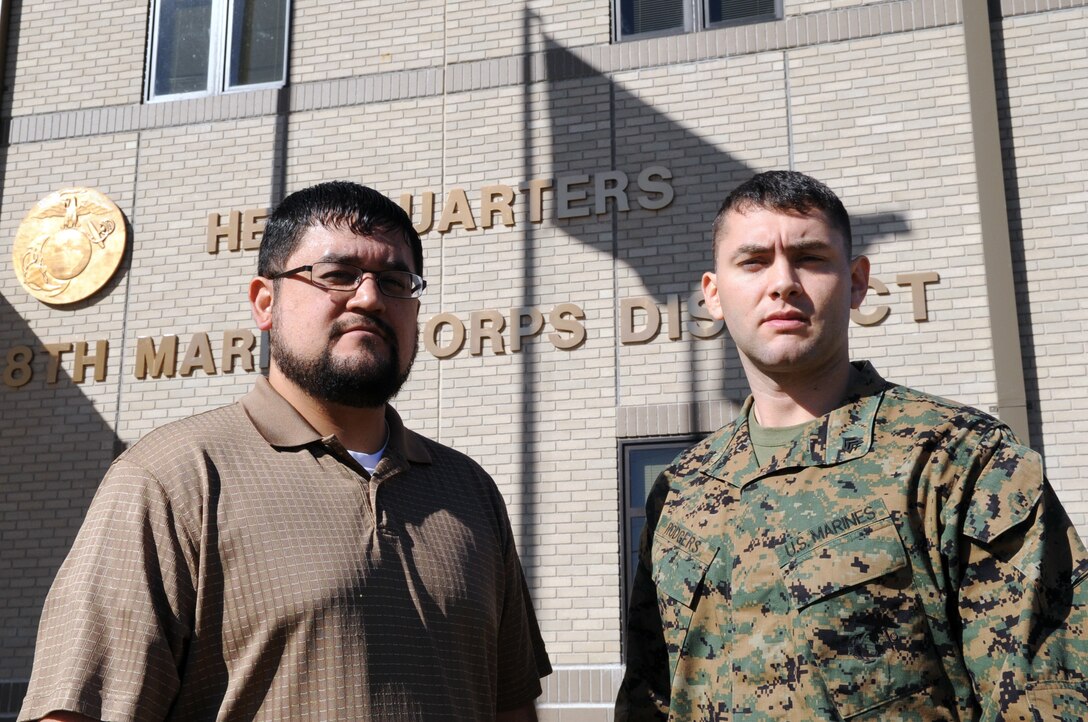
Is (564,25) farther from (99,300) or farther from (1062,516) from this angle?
(1062,516)

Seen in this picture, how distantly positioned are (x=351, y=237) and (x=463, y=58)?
21.5 ft

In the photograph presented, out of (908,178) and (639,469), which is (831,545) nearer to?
(639,469)

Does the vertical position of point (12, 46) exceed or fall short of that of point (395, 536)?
it exceeds it

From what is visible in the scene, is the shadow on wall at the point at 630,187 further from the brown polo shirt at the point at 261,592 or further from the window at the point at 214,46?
the brown polo shirt at the point at 261,592

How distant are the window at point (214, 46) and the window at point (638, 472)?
4.42 meters

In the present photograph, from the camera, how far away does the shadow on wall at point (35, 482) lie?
28.7 ft

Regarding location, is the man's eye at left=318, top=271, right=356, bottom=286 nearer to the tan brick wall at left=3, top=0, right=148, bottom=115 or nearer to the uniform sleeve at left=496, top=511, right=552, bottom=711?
the uniform sleeve at left=496, top=511, right=552, bottom=711

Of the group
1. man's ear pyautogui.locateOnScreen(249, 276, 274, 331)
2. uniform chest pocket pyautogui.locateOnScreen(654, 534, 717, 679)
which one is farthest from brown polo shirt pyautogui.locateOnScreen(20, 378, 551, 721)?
uniform chest pocket pyautogui.locateOnScreen(654, 534, 717, 679)

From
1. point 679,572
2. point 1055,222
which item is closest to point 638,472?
point 1055,222

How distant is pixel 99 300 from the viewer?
9.33m

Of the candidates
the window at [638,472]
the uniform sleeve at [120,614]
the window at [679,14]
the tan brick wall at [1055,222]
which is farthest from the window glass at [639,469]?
the uniform sleeve at [120,614]

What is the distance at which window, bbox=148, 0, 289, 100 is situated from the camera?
969cm

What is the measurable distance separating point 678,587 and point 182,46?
28.1ft

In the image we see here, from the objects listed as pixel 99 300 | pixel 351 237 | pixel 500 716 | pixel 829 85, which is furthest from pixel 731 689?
pixel 99 300
